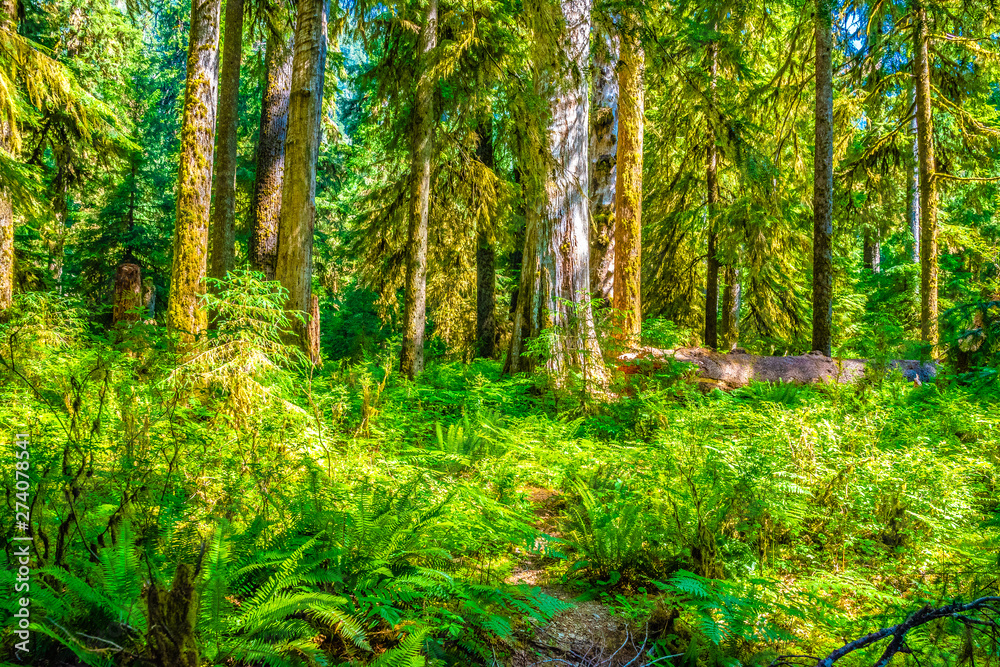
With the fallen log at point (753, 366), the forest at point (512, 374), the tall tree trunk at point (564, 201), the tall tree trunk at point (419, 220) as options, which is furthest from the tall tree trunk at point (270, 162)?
the fallen log at point (753, 366)

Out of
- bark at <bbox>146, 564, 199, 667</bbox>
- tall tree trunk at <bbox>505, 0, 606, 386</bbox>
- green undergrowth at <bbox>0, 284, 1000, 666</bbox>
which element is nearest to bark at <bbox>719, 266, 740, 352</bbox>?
tall tree trunk at <bbox>505, 0, 606, 386</bbox>

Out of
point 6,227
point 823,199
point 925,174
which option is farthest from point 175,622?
point 925,174

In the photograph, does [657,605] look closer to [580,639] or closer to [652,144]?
[580,639]

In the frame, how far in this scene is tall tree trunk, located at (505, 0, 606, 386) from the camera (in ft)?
24.8

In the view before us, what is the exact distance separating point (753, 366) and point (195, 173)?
27.0ft

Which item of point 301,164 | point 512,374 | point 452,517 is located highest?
point 301,164

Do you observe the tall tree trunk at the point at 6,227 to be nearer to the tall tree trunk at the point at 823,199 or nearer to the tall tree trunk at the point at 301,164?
the tall tree trunk at the point at 301,164

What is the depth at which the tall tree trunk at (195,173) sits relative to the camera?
656 cm

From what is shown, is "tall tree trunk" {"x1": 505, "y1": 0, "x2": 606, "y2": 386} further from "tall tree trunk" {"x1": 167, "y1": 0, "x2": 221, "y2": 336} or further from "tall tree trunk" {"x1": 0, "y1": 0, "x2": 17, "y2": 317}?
"tall tree trunk" {"x1": 0, "y1": 0, "x2": 17, "y2": 317}

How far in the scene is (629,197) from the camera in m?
9.33

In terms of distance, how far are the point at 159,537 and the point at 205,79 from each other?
20.8 feet

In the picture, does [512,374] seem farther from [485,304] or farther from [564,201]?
[485,304]

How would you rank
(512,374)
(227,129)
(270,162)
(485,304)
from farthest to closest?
1. (485,304)
2. (270,162)
3. (227,129)
4. (512,374)

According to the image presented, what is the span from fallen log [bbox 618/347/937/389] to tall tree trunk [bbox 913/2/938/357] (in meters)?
2.91
